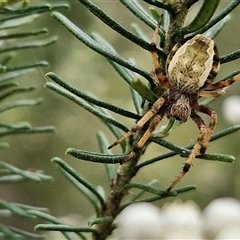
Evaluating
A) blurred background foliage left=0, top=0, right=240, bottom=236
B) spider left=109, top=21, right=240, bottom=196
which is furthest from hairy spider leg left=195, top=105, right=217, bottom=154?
blurred background foliage left=0, top=0, right=240, bottom=236

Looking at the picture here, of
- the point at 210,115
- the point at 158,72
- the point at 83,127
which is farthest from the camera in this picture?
the point at 83,127

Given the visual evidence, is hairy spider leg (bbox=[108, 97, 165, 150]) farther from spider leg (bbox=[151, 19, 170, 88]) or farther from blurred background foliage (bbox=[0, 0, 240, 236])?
blurred background foliage (bbox=[0, 0, 240, 236])

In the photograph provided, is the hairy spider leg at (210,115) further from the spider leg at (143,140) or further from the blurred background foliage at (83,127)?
the blurred background foliage at (83,127)

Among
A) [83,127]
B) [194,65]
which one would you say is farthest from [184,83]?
[83,127]

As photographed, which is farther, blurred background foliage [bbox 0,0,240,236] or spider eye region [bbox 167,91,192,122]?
blurred background foliage [bbox 0,0,240,236]

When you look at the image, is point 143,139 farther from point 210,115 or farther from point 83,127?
point 83,127

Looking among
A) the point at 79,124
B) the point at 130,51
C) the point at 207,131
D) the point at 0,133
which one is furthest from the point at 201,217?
the point at 130,51

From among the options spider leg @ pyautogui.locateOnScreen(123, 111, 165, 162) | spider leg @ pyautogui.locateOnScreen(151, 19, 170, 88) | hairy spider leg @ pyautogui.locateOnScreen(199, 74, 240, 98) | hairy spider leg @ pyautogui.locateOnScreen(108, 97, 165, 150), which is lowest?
spider leg @ pyautogui.locateOnScreen(123, 111, 165, 162)

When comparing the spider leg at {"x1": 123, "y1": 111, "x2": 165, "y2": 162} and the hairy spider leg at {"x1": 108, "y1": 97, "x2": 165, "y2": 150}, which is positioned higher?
the hairy spider leg at {"x1": 108, "y1": 97, "x2": 165, "y2": 150}
